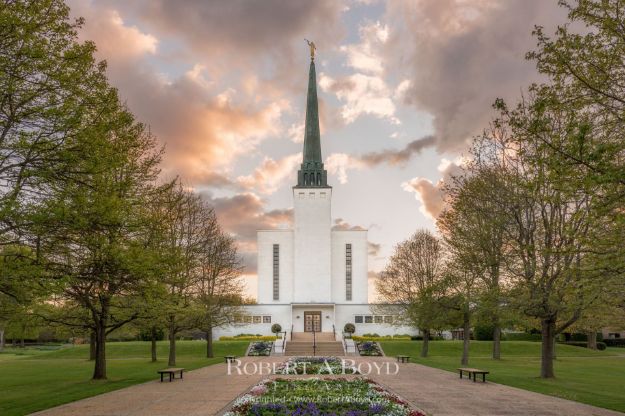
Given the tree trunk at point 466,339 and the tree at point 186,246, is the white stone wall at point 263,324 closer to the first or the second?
the tree at point 186,246

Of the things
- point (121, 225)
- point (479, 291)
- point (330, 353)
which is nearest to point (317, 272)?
point (330, 353)

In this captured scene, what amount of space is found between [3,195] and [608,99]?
617 inches

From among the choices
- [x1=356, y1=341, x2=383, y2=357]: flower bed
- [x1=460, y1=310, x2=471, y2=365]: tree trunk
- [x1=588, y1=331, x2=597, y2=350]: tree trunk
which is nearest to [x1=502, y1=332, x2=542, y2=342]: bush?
[x1=588, y1=331, x2=597, y2=350]: tree trunk

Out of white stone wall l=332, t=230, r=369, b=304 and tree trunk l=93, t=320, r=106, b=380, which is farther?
white stone wall l=332, t=230, r=369, b=304

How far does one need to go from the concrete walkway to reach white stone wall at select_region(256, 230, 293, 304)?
43179 millimetres

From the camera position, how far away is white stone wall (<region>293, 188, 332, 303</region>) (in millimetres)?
65062

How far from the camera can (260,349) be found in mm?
Result: 45469

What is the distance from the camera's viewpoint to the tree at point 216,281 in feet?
123

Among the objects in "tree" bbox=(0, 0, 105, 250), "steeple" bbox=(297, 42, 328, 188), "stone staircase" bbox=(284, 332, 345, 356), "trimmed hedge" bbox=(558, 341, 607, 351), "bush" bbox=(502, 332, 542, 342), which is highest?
"steeple" bbox=(297, 42, 328, 188)

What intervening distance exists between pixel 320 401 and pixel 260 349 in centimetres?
3143

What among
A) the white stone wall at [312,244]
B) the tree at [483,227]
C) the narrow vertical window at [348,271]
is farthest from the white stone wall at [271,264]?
the tree at [483,227]

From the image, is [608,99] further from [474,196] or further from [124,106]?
[124,106]

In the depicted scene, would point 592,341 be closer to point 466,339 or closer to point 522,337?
point 522,337

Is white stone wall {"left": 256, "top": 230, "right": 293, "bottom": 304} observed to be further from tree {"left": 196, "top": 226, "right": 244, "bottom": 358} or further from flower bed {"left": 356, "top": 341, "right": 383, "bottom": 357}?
tree {"left": 196, "top": 226, "right": 244, "bottom": 358}
